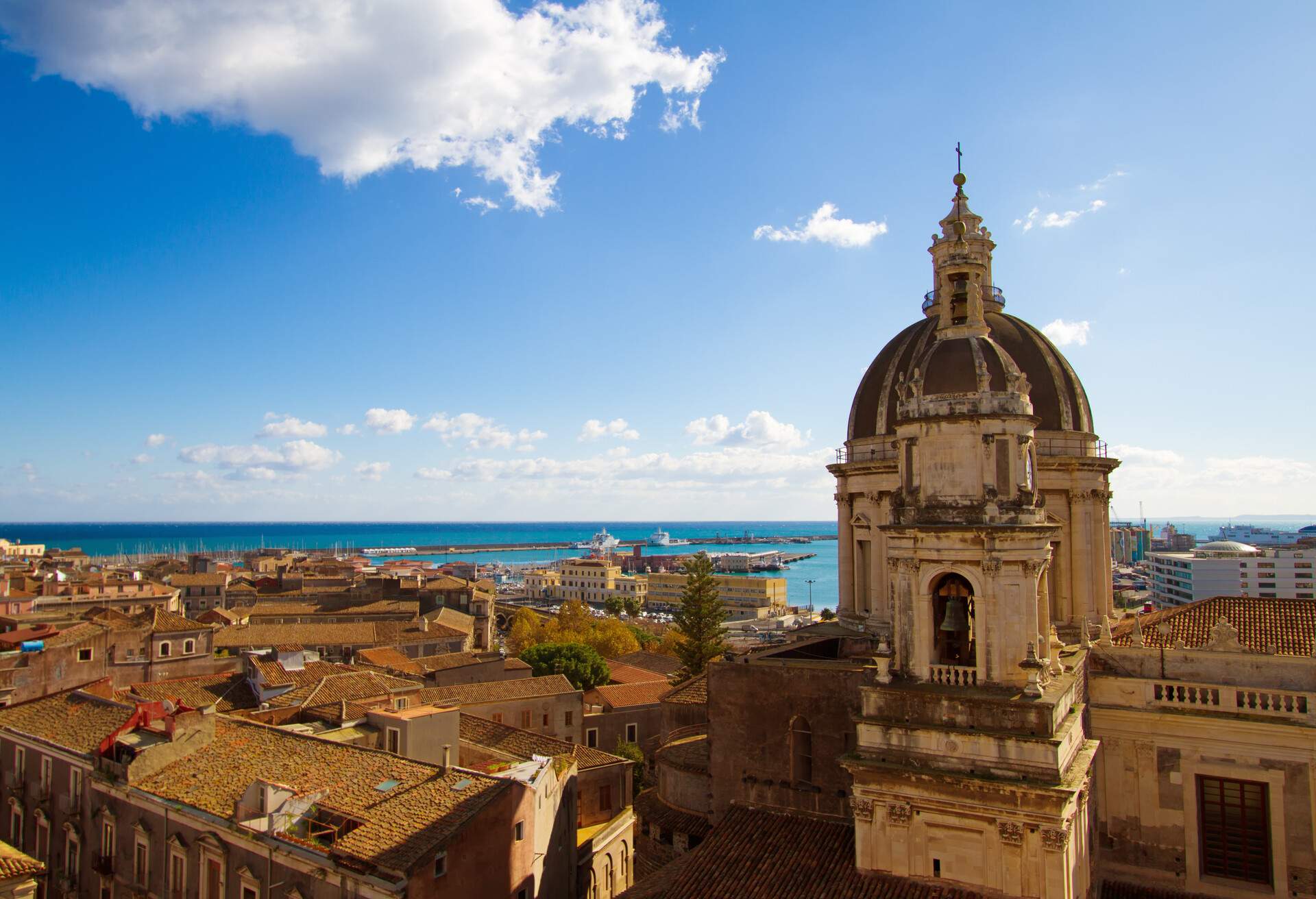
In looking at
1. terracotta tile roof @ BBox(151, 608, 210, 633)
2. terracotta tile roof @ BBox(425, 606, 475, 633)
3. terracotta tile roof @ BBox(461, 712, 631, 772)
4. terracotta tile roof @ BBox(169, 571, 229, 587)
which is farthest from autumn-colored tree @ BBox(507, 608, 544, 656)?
terracotta tile roof @ BBox(169, 571, 229, 587)

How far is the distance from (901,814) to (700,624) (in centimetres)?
4141

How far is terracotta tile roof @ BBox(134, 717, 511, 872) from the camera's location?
742 inches

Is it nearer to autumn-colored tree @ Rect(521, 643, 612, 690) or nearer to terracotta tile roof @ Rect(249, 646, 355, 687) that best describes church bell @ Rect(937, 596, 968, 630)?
terracotta tile roof @ Rect(249, 646, 355, 687)

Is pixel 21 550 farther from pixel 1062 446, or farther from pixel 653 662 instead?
pixel 1062 446

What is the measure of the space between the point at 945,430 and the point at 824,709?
882 centimetres

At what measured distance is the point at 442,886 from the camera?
18.4m

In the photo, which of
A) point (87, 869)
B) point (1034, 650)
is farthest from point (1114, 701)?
point (87, 869)

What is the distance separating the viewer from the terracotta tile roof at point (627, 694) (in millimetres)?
45000

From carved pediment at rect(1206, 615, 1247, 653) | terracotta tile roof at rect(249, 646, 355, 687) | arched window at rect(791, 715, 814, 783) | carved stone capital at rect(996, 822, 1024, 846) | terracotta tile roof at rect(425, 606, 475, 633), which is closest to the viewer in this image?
carved stone capital at rect(996, 822, 1024, 846)

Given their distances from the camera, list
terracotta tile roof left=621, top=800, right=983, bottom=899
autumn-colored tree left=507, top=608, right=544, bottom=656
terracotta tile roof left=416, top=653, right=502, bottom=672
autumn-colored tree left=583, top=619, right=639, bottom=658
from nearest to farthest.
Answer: terracotta tile roof left=621, top=800, right=983, bottom=899 → terracotta tile roof left=416, top=653, right=502, bottom=672 → autumn-colored tree left=583, top=619, right=639, bottom=658 → autumn-colored tree left=507, top=608, right=544, bottom=656

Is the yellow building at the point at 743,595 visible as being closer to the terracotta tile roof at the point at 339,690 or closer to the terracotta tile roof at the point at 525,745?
the terracotta tile roof at the point at 339,690

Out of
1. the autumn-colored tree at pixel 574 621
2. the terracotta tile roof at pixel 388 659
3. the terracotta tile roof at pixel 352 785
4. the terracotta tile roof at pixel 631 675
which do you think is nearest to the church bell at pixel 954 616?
the terracotta tile roof at pixel 352 785

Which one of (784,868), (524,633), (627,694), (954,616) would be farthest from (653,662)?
(954,616)

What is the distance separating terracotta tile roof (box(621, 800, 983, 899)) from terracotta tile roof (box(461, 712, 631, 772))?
1060 cm
